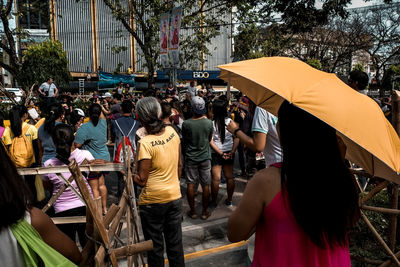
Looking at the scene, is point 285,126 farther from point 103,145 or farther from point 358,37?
point 358,37

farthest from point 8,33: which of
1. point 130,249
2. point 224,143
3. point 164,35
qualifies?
point 130,249

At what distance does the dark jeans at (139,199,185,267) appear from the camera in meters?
3.19

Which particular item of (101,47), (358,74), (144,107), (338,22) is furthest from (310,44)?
(144,107)

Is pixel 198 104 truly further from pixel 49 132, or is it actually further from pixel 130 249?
pixel 130 249

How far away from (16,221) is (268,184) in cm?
103

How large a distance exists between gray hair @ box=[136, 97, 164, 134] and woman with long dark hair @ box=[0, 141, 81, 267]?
1.80 metres

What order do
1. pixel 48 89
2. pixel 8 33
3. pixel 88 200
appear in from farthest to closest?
pixel 8 33, pixel 48 89, pixel 88 200

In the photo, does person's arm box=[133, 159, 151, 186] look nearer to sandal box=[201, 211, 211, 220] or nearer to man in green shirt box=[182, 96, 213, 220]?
man in green shirt box=[182, 96, 213, 220]

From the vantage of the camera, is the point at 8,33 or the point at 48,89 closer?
the point at 48,89

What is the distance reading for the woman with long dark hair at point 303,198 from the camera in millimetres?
1472

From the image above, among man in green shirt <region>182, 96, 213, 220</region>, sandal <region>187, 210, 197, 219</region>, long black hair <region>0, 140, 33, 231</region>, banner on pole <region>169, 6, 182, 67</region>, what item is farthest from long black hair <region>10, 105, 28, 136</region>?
banner on pole <region>169, 6, 182, 67</region>

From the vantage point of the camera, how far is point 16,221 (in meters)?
1.27

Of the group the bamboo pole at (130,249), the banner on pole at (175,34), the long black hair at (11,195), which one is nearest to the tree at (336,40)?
the banner on pole at (175,34)

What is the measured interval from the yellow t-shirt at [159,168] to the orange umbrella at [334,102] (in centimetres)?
138
